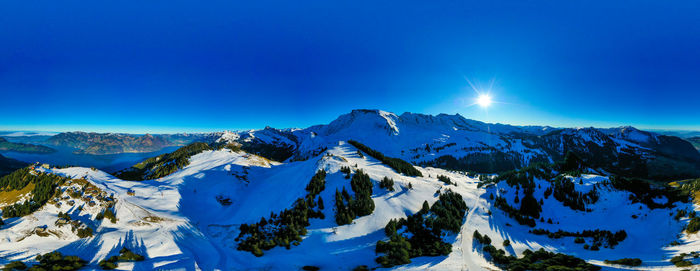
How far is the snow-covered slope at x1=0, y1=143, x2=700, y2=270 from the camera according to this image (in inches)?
1032

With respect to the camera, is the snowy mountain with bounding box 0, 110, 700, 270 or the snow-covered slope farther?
the snow-covered slope

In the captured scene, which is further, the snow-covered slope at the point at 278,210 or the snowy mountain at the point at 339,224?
the snow-covered slope at the point at 278,210

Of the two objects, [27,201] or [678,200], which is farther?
[678,200]

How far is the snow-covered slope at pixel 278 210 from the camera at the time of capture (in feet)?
Answer: 86.0

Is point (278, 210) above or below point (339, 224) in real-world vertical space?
A: above

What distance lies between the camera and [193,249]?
29.7m

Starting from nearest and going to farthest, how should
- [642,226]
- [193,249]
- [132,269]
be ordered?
[132,269], [193,249], [642,226]

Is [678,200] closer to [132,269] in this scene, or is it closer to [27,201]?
[132,269]

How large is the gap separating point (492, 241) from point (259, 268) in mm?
34719

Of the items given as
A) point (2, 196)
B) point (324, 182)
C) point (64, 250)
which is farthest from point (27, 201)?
point (324, 182)

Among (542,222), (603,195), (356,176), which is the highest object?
(356,176)

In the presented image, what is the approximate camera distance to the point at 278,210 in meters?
40.3

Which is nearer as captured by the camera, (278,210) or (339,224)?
(339,224)

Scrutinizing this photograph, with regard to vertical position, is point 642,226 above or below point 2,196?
below
